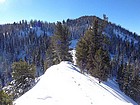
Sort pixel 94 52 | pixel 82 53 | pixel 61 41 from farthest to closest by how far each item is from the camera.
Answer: pixel 61 41
pixel 82 53
pixel 94 52

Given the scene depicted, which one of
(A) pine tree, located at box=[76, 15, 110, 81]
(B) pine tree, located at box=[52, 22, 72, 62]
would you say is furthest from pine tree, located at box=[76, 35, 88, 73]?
(B) pine tree, located at box=[52, 22, 72, 62]

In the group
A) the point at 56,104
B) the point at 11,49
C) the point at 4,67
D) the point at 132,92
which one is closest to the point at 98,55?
the point at 56,104

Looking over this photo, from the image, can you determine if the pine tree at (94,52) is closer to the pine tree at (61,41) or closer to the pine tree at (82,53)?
the pine tree at (82,53)

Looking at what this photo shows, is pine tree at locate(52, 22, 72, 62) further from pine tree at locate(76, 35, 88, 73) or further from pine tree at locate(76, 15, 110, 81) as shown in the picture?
pine tree at locate(76, 35, 88, 73)

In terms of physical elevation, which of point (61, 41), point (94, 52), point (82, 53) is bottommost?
point (82, 53)

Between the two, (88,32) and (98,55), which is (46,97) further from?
(88,32)

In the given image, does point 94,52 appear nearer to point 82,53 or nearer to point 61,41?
point 82,53

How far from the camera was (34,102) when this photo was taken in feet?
61.6

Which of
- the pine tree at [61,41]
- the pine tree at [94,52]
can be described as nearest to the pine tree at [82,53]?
the pine tree at [94,52]

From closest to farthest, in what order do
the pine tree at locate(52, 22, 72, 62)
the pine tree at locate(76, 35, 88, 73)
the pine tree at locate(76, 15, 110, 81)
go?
the pine tree at locate(76, 15, 110, 81)
the pine tree at locate(76, 35, 88, 73)
the pine tree at locate(52, 22, 72, 62)

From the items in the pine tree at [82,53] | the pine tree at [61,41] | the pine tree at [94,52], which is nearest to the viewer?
the pine tree at [94,52]

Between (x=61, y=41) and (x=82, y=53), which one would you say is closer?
(x=82, y=53)

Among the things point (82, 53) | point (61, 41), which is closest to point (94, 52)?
point (82, 53)

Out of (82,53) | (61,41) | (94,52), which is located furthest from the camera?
(61,41)
